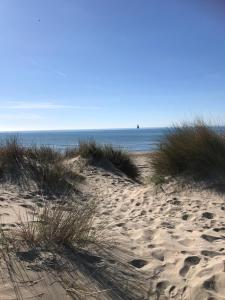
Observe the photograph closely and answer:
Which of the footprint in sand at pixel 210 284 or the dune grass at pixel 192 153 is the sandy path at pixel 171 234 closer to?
the footprint in sand at pixel 210 284

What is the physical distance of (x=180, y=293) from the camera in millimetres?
3238

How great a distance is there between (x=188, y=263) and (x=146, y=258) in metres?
0.42

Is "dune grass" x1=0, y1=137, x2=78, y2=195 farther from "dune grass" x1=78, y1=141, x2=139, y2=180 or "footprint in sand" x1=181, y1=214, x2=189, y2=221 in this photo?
"footprint in sand" x1=181, y1=214, x2=189, y2=221

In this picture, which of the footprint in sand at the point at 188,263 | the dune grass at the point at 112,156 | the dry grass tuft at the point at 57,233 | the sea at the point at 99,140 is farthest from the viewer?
the dune grass at the point at 112,156

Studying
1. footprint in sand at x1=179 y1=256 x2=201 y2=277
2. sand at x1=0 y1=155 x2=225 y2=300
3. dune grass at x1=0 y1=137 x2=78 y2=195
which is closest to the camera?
sand at x1=0 y1=155 x2=225 y2=300

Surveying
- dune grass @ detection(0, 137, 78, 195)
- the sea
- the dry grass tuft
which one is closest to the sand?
the dry grass tuft

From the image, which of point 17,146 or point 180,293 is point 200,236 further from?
point 17,146

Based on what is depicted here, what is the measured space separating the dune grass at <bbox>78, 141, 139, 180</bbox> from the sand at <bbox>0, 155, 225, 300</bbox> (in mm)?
4710

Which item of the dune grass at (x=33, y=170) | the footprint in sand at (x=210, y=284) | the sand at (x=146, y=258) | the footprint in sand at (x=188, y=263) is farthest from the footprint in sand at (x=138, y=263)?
the dune grass at (x=33, y=170)

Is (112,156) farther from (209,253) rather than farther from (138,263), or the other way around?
(138,263)

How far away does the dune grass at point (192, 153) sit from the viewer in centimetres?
778

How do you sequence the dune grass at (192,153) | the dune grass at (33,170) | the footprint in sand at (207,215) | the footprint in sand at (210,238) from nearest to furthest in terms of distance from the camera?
the footprint in sand at (210,238)
the footprint in sand at (207,215)
the dune grass at (192,153)
the dune grass at (33,170)

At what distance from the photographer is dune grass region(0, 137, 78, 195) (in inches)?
338

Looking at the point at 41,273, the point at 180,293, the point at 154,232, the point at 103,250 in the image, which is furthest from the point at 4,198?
the point at 180,293
